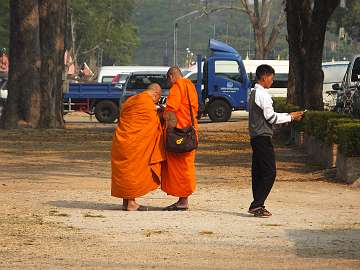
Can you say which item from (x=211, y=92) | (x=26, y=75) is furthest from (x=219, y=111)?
(x=26, y=75)

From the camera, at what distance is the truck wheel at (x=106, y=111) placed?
43.8 meters

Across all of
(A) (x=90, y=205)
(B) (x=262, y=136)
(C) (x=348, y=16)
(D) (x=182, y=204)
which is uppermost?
(C) (x=348, y=16)

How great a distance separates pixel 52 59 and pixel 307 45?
10.2 m

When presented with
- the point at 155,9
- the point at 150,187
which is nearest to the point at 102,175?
the point at 150,187

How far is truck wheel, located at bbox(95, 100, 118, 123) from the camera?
144 feet

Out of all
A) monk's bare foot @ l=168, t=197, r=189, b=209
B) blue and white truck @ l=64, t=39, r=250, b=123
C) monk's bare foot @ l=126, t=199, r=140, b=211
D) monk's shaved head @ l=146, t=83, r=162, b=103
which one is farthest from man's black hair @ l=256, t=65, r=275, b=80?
blue and white truck @ l=64, t=39, r=250, b=123

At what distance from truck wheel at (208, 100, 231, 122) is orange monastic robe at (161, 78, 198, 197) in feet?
95.2

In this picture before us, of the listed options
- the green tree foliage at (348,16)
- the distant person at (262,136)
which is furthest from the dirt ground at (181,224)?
the green tree foliage at (348,16)

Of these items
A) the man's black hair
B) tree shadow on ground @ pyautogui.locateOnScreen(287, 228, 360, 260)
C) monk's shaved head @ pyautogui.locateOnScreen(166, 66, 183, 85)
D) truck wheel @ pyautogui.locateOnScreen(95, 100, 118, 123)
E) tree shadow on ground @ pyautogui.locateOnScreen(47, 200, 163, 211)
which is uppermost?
the man's black hair

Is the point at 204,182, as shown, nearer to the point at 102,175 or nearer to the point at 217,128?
the point at 102,175

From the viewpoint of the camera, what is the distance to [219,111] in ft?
142

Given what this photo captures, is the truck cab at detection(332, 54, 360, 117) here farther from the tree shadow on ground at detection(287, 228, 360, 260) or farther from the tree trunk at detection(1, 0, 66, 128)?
the tree shadow on ground at detection(287, 228, 360, 260)

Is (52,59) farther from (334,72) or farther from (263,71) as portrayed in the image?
(263,71)

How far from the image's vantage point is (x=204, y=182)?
60.4 ft
